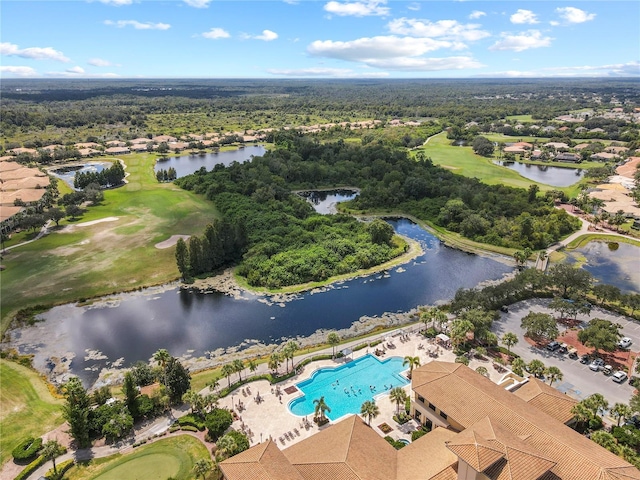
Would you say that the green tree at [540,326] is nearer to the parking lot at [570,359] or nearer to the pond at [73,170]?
the parking lot at [570,359]

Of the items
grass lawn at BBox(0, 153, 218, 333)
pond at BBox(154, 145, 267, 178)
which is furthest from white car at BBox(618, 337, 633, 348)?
pond at BBox(154, 145, 267, 178)

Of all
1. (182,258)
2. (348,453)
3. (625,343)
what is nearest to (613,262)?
(625,343)

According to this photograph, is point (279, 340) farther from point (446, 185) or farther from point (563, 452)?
point (446, 185)

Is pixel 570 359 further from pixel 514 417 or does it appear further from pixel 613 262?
pixel 613 262

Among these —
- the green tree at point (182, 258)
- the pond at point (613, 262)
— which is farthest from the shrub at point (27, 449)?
the pond at point (613, 262)

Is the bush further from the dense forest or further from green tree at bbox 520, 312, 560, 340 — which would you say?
green tree at bbox 520, 312, 560, 340

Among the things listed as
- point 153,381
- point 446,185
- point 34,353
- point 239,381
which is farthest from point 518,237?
point 34,353
